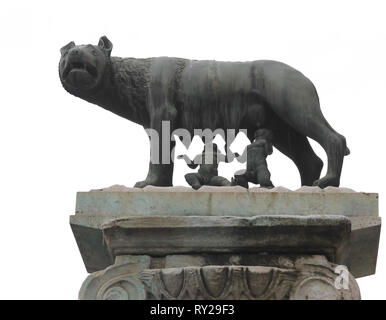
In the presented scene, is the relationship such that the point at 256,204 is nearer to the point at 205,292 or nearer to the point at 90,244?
the point at 205,292

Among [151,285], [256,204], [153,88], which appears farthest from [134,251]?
[153,88]

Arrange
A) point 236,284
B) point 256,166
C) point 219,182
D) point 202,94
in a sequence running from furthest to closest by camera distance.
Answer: point 202,94 → point 256,166 → point 219,182 → point 236,284

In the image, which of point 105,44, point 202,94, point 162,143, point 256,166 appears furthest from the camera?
point 105,44

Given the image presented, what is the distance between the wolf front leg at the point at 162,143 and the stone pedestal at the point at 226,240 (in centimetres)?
56

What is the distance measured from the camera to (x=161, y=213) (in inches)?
374

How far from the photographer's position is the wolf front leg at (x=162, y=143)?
10234 millimetres

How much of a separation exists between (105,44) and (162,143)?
1131 millimetres

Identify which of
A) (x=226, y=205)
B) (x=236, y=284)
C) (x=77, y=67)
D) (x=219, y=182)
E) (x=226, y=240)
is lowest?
(x=236, y=284)

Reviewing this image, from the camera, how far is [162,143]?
10297mm

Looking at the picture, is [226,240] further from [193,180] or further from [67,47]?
[67,47]

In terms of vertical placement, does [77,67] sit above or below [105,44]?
below

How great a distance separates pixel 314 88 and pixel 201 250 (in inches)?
82.0

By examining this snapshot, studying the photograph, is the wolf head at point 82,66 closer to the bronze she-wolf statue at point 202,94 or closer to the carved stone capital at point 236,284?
the bronze she-wolf statue at point 202,94

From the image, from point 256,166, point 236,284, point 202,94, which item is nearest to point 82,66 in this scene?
point 202,94
